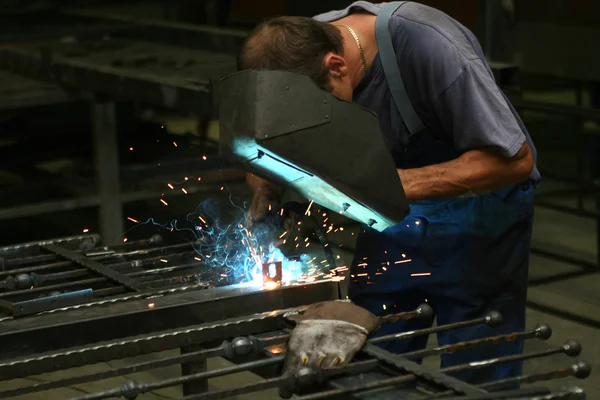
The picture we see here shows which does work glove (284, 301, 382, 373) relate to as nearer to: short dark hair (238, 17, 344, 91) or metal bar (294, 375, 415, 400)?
metal bar (294, 375, 415, 400)

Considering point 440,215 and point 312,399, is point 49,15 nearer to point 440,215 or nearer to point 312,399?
point 440,215

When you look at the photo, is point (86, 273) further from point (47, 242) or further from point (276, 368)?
point (276, 368)

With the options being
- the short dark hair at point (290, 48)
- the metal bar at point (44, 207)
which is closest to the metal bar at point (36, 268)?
the short dark hair at point (290, 48)

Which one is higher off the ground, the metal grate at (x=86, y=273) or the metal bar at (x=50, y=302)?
the metal grate at (x=86, y=273)

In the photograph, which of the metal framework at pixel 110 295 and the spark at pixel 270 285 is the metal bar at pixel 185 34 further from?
the spark at pixel 270 285

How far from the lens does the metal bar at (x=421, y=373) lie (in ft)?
5.41

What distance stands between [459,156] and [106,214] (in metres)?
2.80

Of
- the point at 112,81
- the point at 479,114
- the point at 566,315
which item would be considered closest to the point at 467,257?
the point at 479,114

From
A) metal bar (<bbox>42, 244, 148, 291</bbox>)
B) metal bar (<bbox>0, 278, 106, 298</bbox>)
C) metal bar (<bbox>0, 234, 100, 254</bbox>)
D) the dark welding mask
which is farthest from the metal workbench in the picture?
the dark welding mask

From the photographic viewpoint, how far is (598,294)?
463 centimetres

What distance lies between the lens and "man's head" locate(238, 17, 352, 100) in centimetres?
205

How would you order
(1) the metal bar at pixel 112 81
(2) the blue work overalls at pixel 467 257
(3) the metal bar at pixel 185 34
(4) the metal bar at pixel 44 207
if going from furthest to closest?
(3) the metal bar at pixel 185 34
(4) the metal bar at pixel 44 207
(1) the metal bar at pixel 112 81
(2) the blue work overalls at pixel 467 257

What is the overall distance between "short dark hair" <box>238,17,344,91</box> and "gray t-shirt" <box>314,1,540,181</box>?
0.20m

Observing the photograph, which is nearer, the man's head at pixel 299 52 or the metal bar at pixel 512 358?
the metal bar at pixel 512 358
